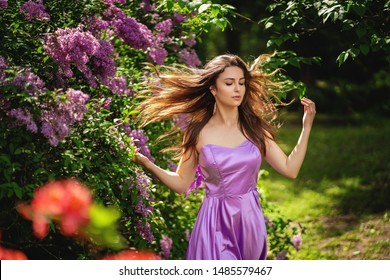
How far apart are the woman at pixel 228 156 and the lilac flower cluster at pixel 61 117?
2.67 feet

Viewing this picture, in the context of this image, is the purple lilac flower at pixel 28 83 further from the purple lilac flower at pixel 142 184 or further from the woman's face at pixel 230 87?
the woman's face at pixel 230 87

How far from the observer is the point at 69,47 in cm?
361

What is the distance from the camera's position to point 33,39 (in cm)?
383

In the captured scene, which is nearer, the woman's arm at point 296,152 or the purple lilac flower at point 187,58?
the woman's arm at point 296,152

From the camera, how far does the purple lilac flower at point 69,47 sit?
361 cm

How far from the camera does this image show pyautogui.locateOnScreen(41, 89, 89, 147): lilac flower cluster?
3.10 metres

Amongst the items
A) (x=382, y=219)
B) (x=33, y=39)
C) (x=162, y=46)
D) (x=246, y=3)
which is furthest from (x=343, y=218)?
(x=246, y=3)

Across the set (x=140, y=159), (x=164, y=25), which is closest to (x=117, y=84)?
(x=140, y=159)

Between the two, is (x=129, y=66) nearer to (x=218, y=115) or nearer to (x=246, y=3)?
(x=218, y=115)

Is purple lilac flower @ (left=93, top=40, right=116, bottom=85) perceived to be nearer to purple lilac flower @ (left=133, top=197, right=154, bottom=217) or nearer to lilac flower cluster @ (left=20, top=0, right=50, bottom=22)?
lilac flower cluster @ (left=20, top=0, right=50, bottom=22)

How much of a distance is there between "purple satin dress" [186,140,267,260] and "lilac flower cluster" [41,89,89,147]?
815 millimetres

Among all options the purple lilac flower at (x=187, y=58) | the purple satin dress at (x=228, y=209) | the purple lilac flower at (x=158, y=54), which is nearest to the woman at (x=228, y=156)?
the purple satin dress at (x=228, y=209)

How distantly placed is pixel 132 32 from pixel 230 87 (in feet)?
3.39

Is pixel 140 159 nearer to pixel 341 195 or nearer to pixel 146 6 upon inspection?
pixel 146 6
